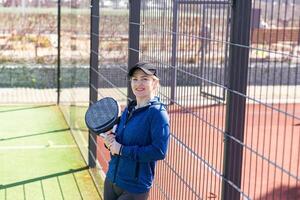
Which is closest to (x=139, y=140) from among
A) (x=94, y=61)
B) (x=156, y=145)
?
(x=156, y=145)

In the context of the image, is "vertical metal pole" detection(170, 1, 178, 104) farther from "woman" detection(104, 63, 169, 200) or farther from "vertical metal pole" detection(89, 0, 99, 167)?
"vertical metal pole" detection(89, 0, 99, 167)

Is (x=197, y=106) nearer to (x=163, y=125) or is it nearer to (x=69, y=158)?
(x=163, y=125)

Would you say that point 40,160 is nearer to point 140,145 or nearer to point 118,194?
point 118,194

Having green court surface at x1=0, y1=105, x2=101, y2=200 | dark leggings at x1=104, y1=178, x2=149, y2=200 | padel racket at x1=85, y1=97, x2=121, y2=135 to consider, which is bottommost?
green court surface at x1=0, y1=105, x2=101, y2=200

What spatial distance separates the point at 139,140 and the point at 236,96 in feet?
2.98

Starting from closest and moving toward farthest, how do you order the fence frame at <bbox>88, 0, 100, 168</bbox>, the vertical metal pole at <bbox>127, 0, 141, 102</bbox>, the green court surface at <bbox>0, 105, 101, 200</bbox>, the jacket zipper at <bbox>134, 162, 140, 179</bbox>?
the jacket zipper at <bbox>134, 162, 140, 179</bbox>, the vertical metal pole at <bbox>127, 0, 141, 102</bbox>, the green court surface at <bbox>0, 105, 101, 200</bbox>, the fence frame at <bbox>88, 0, 100, 168</bbox>

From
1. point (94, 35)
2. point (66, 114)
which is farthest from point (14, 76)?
point (94, 35)

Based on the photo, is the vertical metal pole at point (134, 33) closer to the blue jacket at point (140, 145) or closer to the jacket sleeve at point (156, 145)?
the blue jacket at point (140, 145)

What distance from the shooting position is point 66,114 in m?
11.4

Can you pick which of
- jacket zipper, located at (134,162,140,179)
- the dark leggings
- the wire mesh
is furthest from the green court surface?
jacket zipper, located at (134,162,140,179)

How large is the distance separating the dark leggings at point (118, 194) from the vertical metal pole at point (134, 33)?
4.51 feet

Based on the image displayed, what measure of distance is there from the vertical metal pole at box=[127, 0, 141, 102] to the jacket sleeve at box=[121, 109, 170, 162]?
1646 millimetres

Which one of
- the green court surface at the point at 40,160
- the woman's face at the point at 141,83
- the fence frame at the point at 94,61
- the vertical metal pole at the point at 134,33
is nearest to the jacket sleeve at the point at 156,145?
the woman's face at the point at 141,83

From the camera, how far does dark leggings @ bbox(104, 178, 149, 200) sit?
160 inches
